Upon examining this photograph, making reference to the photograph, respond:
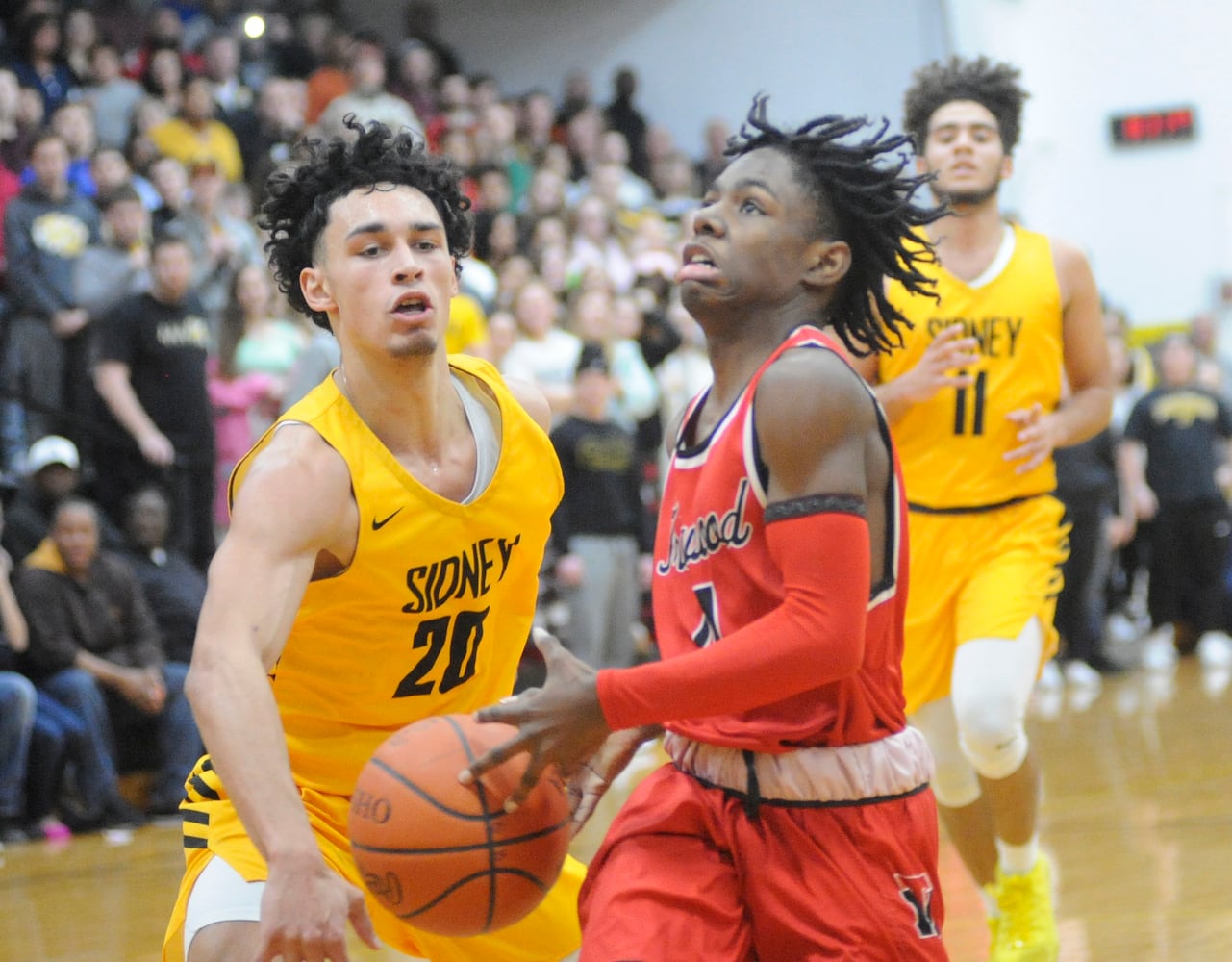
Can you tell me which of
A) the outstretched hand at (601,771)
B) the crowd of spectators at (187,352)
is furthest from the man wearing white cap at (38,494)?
the outstretched hand at (601,771)

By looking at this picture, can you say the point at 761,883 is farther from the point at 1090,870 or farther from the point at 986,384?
the point at 1090,870

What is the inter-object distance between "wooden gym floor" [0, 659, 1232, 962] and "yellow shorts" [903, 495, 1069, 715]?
847 mm

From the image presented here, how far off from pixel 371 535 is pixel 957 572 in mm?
2167

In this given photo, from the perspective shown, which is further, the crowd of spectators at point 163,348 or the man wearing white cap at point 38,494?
the man wearing white cap at point 38,494

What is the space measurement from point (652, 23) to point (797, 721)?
14925 millimetres

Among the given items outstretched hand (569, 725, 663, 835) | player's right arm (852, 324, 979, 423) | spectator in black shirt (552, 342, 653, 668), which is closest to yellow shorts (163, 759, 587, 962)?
outstretched hand (569, 725, 663, 835)

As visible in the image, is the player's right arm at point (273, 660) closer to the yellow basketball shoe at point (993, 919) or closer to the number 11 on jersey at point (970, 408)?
the number 11 on jersey at point (970, 408)

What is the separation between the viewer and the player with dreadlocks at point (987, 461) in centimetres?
460

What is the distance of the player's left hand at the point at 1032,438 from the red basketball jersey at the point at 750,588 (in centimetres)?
203

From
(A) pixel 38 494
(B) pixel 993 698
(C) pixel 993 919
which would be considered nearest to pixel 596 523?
(A) pixel 38 494

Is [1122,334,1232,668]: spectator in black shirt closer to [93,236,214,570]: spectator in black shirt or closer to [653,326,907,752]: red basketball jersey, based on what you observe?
[93,236,214,570]: spectator in black shirt

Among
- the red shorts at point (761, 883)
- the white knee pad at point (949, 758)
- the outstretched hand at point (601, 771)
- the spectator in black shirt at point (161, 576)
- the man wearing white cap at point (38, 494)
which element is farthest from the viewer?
the spectator in black shirt at point (161, 576)

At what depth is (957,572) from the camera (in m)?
4.82

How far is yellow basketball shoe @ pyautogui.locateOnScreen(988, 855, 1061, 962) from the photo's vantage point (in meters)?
4.51
